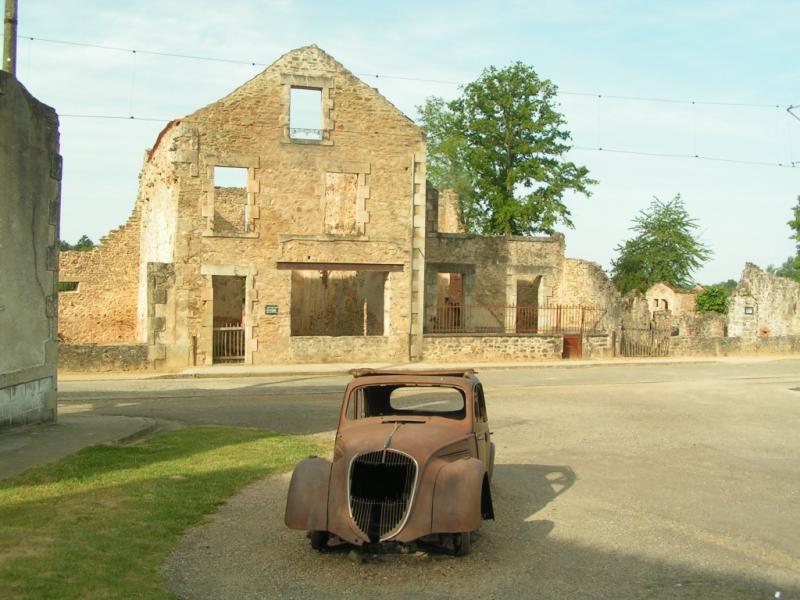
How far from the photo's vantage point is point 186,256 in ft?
88.9

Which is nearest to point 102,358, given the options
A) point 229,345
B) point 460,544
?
point 229,345

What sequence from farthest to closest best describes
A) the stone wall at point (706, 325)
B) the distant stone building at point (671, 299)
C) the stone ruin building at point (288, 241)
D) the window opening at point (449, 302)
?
the distant stone building at point (671, 299)
the stone wall at point (706, 325)
the window opening at point (449, 302)
the stone ruin building at point (288, 241)

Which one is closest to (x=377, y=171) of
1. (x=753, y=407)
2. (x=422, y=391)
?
(x=422, y=391)

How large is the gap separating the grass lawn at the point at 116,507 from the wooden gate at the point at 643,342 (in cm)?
2377

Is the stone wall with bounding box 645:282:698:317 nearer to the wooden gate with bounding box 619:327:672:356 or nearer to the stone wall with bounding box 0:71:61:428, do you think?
the wooden gate with bounding box 619:327:672:356

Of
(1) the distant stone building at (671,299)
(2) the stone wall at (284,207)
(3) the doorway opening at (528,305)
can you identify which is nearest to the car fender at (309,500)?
(2) the stone wall at (284,207)

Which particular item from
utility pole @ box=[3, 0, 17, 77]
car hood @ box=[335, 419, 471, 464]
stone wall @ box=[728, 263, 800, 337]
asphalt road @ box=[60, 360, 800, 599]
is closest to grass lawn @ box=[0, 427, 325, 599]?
asphalt road @ box=[60, 360, 800, 599]

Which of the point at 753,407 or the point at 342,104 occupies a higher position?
the point at 342,104

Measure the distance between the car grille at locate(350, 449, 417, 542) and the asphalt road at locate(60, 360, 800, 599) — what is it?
0.39m

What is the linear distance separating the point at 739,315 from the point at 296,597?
3765cm

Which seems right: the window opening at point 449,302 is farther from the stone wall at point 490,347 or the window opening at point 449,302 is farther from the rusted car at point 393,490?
the rusted car at point 393,490

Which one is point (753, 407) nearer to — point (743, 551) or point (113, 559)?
point (743, 551)

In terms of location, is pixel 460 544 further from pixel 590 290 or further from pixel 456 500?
pixel 590 290

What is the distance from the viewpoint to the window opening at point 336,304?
33812mm
